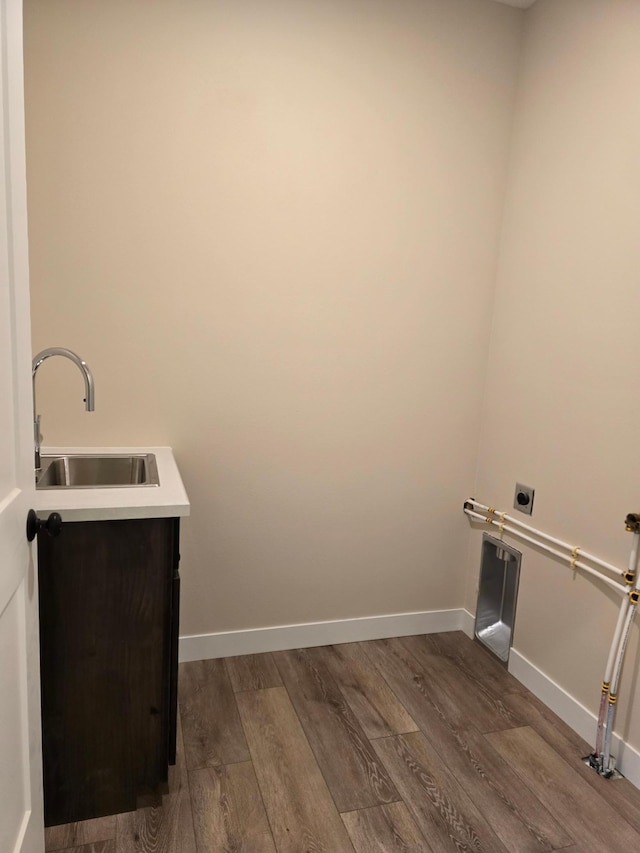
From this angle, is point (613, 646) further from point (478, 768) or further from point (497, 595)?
point (497, 595)

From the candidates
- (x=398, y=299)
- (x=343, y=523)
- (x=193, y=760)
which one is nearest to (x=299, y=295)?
(x=398, y=299)

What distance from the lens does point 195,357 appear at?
2.32 metres

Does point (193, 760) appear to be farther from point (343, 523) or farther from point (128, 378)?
point (128, 378)

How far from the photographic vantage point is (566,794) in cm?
188

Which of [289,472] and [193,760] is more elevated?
[289,472]

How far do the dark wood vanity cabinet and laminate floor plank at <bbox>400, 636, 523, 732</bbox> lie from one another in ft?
3.76

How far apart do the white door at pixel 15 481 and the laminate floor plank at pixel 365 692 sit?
3.89 ft

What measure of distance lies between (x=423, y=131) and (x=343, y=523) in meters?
1.67

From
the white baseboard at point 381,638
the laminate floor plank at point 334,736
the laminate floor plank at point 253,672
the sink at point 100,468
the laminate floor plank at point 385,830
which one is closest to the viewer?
the laminate floor plank at point 385,830

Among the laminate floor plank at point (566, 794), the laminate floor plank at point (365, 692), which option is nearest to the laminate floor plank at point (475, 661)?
the laminate floor plank at point (566, 794)

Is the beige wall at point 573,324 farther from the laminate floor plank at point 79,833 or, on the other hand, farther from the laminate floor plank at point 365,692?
the laminate floor plank at point 79,833

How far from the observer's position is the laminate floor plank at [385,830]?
165cm

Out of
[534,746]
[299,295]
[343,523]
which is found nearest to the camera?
[534,746]

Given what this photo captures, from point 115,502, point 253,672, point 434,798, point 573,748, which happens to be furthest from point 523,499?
point 115,502
